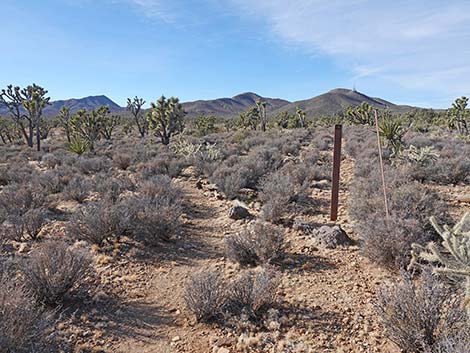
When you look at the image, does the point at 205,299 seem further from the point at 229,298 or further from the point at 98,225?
the point at 98,225

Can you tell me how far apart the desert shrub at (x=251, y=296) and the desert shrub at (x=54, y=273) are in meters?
1.99

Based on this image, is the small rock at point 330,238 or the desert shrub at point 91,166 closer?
the small rock at point 330,238

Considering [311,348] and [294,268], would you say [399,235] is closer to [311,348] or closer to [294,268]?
[294,268]

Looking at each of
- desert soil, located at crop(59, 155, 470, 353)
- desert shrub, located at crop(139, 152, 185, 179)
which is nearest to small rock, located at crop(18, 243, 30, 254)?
desert soil, located at crop(59, 155, 470, 353)

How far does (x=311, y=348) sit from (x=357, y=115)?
35.5 m

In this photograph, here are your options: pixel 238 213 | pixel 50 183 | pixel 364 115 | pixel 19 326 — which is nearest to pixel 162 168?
pixel 50 183

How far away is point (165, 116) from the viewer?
22.8 m

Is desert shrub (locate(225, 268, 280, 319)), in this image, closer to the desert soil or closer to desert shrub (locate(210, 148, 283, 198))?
the desert soil

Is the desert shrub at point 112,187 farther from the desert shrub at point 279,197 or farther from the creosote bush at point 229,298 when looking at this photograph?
the creosote bush at point 229,298

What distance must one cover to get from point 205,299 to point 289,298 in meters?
1.12

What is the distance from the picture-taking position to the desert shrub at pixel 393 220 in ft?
15.1

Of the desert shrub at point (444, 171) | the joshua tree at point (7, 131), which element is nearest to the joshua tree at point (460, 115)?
the desert shrub at point (444, 171)

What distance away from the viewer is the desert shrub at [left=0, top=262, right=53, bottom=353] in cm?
268

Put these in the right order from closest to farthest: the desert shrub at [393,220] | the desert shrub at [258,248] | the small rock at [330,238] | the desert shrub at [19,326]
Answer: the desert shrub at [19,326]
the desert shrub at [393,220]
the desert shrub at [258,248]
the small rock at [330,238]
